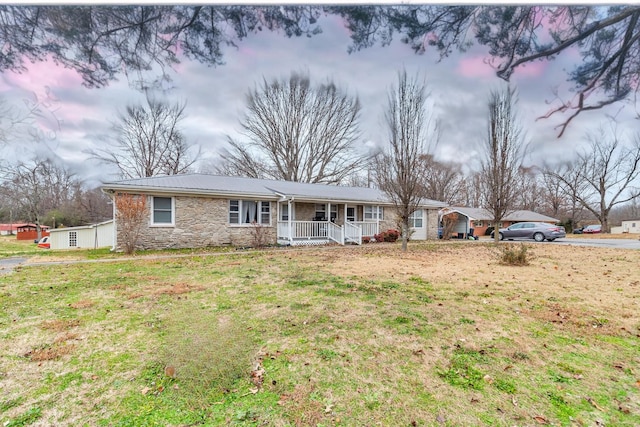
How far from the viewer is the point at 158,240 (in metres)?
11.5

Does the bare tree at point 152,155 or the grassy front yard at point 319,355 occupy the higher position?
the bare tree at point 152,155

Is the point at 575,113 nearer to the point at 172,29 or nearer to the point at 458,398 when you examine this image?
the point at 458,398

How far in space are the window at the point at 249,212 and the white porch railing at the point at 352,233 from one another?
14.1ft

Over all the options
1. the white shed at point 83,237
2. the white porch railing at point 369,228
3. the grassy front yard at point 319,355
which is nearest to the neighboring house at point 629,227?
the white porch railing at point 369,228

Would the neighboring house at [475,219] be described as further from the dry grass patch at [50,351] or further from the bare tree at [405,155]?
the dry grass patch at [50,351]

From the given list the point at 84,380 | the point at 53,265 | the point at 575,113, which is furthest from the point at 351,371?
the point at 53,265

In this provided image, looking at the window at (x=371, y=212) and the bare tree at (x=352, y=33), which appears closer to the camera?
the bare tree at (x=352, y=33)

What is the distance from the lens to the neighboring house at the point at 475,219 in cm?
A: 2584

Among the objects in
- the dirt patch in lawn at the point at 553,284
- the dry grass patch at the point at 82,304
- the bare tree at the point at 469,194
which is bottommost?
the dirt patch in lawn at the point at 553,284

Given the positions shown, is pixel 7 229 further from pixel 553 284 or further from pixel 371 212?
pixel 553 284

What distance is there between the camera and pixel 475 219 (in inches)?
1105

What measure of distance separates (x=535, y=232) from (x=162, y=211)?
2414cm

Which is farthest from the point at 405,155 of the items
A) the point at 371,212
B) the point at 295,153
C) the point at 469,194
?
the point at 469,194

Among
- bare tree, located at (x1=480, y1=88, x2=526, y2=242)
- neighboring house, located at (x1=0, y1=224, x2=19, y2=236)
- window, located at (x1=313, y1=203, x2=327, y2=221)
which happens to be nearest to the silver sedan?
bare tree, located at (x1=480, y1=88, x2=526, y2=242)
